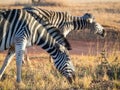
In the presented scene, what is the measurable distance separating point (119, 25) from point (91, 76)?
481 inches

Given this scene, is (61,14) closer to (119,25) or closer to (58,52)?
(58,52)

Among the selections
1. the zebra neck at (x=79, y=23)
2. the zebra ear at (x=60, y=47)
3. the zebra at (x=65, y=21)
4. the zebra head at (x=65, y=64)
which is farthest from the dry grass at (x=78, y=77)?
the zebra neck at (x=79, y=23)

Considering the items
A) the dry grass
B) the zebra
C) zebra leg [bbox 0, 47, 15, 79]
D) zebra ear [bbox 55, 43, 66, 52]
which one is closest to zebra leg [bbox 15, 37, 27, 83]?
the dry grass

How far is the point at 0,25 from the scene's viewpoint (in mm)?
8609

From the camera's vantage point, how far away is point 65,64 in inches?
330

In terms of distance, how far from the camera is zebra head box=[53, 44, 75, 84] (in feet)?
27.3

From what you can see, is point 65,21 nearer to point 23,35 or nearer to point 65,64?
point 23,35

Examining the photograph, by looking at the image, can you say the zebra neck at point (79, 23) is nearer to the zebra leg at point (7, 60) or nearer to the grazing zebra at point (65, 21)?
the grazing zebra at point (65, 21)

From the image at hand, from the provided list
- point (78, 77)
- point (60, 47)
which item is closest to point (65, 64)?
point (60, 47)

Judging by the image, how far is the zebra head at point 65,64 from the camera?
832 cm

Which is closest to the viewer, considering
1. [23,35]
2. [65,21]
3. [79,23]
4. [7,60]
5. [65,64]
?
[65,64]

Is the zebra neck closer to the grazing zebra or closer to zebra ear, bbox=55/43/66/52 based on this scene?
the grazing zebra

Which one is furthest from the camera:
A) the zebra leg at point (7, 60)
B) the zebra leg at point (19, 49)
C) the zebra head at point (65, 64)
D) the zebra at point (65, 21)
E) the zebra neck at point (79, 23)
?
the zebra neck at point (79, 23)

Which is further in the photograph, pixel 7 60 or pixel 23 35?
pixel 7 60
